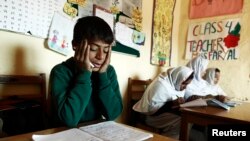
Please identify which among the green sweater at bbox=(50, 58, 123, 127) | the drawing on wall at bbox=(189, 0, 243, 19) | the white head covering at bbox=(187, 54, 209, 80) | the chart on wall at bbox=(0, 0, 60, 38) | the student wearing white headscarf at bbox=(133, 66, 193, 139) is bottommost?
the student wearing white headscarf at bbox=(133, 66, 193, 139)

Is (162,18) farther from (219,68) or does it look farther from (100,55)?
(100,55)

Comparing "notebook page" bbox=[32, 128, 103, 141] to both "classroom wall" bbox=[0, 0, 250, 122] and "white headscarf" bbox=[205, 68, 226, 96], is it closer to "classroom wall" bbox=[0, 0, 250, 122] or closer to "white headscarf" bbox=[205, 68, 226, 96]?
"classroom wall" bbox=[0, 0, 250, 122]

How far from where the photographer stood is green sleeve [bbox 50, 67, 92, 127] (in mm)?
830

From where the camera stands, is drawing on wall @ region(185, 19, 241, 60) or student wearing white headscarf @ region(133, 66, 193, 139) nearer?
student wearing white headscarf @ region(133, 66, 193, 139)

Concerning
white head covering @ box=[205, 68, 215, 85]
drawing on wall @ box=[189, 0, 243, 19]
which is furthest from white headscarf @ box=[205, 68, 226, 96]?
drawing on wall @ box=[189, 0, 243, 19]

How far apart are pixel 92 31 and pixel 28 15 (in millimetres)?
551

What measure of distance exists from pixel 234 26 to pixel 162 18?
0.87 metres

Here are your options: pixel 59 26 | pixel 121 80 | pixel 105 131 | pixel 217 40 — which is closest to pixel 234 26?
pixel 217 40

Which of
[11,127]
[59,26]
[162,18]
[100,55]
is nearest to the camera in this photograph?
[100,55]

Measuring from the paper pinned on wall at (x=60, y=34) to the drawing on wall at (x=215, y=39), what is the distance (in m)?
1.87

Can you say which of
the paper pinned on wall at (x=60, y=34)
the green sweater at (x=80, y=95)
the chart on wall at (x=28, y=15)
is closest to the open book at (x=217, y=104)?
the green sweater at (x=80, y=95)

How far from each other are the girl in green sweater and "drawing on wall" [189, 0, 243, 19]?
2163mm

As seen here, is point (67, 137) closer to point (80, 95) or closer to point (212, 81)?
point (80, 95)

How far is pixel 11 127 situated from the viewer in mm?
1101
